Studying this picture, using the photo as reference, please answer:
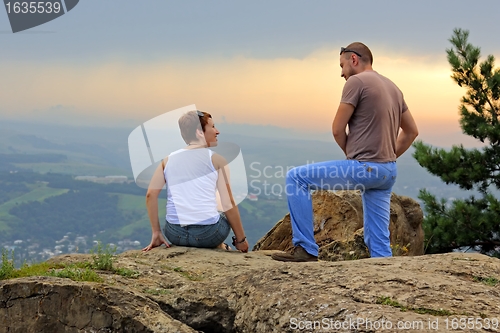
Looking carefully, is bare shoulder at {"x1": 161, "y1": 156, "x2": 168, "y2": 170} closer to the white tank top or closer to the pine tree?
the white tank top

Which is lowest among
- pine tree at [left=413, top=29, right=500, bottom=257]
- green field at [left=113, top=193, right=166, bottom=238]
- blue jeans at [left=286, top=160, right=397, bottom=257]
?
green field at [left=113, top=193, right=166, bottom=238]

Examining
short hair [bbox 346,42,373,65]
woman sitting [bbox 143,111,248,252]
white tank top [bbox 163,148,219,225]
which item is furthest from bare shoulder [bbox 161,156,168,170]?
short hair [bbox 346,42,373,65]

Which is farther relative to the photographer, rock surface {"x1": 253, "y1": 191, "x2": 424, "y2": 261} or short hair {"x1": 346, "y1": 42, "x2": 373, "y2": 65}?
rock surface {"x1": 253, "y1": 191, "x2": 424, "y2": 261}

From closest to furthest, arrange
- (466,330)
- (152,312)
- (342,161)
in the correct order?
(466,330), (152,312), (342,161)

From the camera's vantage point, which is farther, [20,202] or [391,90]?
[20,202]

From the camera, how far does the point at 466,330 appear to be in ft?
14.1

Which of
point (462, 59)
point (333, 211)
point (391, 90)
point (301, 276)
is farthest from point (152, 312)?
point (462, 59)

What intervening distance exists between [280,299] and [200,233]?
2464 mm

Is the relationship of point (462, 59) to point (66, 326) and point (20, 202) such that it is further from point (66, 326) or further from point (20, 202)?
point (20, 202)

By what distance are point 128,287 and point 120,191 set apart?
323 ft

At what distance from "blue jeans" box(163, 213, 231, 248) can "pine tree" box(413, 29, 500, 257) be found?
364 inches

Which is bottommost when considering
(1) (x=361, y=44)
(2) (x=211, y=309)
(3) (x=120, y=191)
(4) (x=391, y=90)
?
(3) (x=120, y=191)

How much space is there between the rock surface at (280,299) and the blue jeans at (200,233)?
974 mm

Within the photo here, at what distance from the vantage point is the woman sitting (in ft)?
24.1
